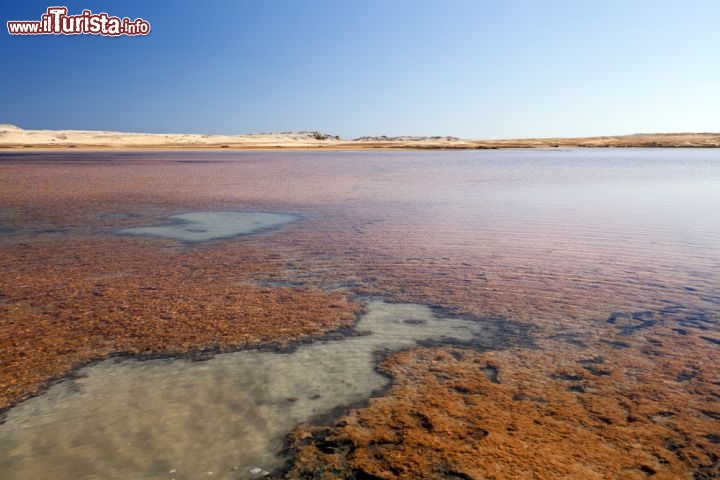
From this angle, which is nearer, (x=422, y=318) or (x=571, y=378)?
(x=571, y=378)

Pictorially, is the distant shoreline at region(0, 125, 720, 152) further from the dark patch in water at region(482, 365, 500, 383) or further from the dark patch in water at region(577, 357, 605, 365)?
the dark patch in water at region(482, 365, 500, 383)

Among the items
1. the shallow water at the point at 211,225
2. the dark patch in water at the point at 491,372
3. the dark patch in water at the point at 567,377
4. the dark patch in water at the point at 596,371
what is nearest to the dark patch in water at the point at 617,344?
the dark patch in water at the point at 596,371

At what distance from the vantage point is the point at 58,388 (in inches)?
149

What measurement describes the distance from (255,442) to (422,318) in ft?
8.04

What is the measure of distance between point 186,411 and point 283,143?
292 feet

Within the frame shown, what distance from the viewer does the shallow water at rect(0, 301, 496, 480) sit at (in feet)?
9.63

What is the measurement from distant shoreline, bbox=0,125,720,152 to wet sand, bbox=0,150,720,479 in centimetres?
5964

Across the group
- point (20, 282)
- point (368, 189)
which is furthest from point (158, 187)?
point (20, 282)

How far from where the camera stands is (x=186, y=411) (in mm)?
3469

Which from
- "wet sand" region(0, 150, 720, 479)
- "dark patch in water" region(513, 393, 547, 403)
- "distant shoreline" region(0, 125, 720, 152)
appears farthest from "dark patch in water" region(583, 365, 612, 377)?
"distant shoreline" region(0, 125, 720, 152)

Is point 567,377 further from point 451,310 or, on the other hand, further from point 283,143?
point 283,143

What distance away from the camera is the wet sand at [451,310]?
3074 millimetres

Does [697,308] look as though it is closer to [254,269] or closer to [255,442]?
[255,442]

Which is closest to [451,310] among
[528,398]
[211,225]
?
[528,398]
